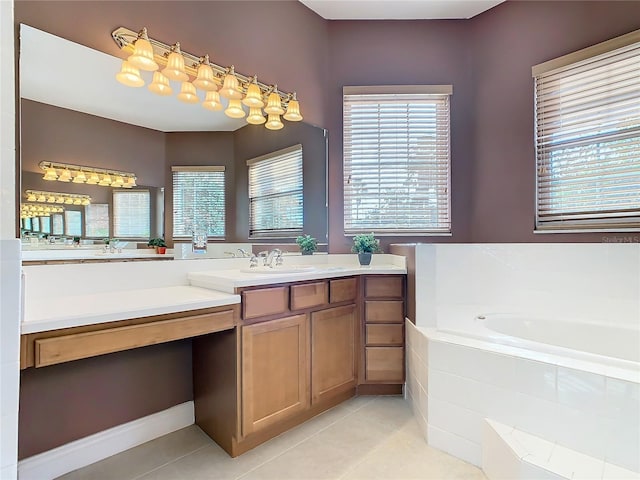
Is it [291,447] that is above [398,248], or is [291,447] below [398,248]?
below

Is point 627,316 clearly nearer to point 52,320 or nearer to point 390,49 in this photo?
point 390,49

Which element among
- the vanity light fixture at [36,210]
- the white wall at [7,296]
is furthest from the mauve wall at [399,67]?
the white wall at [7,296]

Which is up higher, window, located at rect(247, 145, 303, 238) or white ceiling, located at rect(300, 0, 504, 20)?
white ceiling, located at rect(300, 0, 504, 20)

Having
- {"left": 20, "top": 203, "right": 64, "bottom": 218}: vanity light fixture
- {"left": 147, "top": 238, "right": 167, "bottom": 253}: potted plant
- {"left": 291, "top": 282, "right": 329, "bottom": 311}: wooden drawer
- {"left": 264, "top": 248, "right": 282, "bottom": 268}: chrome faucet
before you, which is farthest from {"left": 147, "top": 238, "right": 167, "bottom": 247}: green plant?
{"left": 291, "top": 282, "right": 329, "bottom": 311}: wooden drawer

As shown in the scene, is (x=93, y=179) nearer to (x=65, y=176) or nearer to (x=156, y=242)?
(x=65, y=176)

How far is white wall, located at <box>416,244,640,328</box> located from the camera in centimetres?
196

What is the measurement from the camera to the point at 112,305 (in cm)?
130

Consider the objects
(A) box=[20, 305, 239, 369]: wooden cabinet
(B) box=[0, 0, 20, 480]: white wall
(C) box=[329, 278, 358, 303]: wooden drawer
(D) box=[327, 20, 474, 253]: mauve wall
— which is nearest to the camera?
(B) box=[0, 0, 20, 480]: white wall

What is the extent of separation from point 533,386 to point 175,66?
2314 millimetres

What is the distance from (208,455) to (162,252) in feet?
3.55

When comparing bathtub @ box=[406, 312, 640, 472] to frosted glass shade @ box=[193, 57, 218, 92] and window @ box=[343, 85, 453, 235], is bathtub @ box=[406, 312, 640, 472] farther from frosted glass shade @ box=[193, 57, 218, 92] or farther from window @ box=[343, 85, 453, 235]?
frosted glass shade @ box=[193, 57, 218, 92]

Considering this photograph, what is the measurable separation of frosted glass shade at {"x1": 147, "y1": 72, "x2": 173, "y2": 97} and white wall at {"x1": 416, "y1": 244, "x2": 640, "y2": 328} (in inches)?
67.3

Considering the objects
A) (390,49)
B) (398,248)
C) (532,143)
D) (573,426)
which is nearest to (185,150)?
(398,248)

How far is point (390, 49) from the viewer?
2807 millimetres
